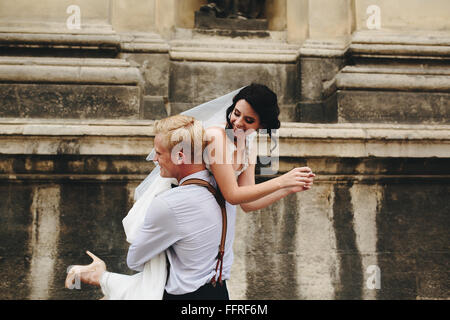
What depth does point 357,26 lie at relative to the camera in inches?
201

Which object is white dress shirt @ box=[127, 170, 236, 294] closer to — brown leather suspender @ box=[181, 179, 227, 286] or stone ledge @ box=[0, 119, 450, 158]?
brown leather suspender @ box=[181, 179, 227, 286]

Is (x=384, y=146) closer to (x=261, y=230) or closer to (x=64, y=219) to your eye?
(x=261, y=230)

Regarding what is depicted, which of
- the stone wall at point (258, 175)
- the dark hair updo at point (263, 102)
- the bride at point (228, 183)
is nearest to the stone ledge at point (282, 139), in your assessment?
the stone wall at point (258, 175)

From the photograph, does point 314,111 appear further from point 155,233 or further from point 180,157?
point 155,233

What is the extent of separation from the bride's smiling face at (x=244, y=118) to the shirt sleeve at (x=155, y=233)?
672 mm

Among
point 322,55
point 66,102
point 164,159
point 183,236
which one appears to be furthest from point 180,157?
point 322,55

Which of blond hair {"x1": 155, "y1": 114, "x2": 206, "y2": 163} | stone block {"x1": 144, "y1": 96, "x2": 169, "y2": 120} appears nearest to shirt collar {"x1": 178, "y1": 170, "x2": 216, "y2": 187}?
blond hair {"x1": 155, "y1": 114, "x2": 206, "y2": 163}

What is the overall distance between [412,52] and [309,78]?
1.23 metres

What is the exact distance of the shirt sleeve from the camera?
6.33 ft

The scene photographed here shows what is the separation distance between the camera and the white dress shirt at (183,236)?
76.4 inches

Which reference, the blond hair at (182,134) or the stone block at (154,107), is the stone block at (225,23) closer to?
the stone block at (154,107)

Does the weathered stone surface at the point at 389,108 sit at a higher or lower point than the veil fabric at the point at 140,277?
higher

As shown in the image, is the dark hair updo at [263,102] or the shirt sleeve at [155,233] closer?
the shirt sleeve at [155,233]

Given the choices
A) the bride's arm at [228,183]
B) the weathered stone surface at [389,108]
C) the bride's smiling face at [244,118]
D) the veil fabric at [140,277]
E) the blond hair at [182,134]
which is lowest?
the veil fabric at [140,277]
